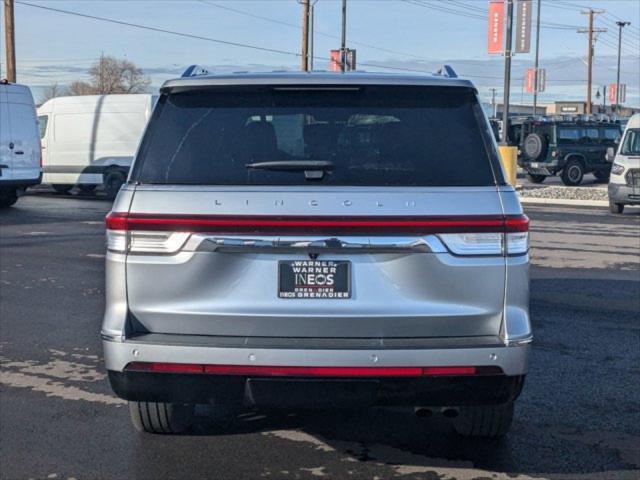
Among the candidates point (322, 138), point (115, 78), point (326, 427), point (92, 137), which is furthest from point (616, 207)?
point (115, 78)

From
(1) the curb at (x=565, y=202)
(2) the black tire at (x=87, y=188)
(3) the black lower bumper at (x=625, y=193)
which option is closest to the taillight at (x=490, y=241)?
(3) the black lower bumper at (x=625, y=193)

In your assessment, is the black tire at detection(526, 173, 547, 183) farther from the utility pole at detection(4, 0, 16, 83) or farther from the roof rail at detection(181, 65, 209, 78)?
the roof rail at detection(181, 65, 209, 78)

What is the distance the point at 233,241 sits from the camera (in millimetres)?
4285

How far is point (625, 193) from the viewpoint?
72.0ft

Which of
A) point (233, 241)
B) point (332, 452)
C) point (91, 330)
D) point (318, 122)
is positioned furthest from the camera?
point (91, 330)

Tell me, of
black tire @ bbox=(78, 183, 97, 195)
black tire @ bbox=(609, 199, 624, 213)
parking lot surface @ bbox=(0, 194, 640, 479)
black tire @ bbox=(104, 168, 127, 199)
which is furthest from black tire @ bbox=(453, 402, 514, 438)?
black tire @ bbox=(78, 183, 97, 195)

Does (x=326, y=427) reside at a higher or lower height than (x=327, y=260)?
lower

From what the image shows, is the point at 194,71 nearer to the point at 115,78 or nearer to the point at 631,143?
the point at 631,143

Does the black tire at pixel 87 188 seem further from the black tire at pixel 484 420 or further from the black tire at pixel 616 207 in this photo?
the black tire at pixel 484 420

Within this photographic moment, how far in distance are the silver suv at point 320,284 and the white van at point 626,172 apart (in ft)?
59.9

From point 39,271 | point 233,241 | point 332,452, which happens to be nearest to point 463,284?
point 233,241

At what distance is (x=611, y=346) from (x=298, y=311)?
4475 millimetres

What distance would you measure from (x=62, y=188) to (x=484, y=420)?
74.2ft

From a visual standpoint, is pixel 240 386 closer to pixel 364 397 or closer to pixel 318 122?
pixel 364 397
